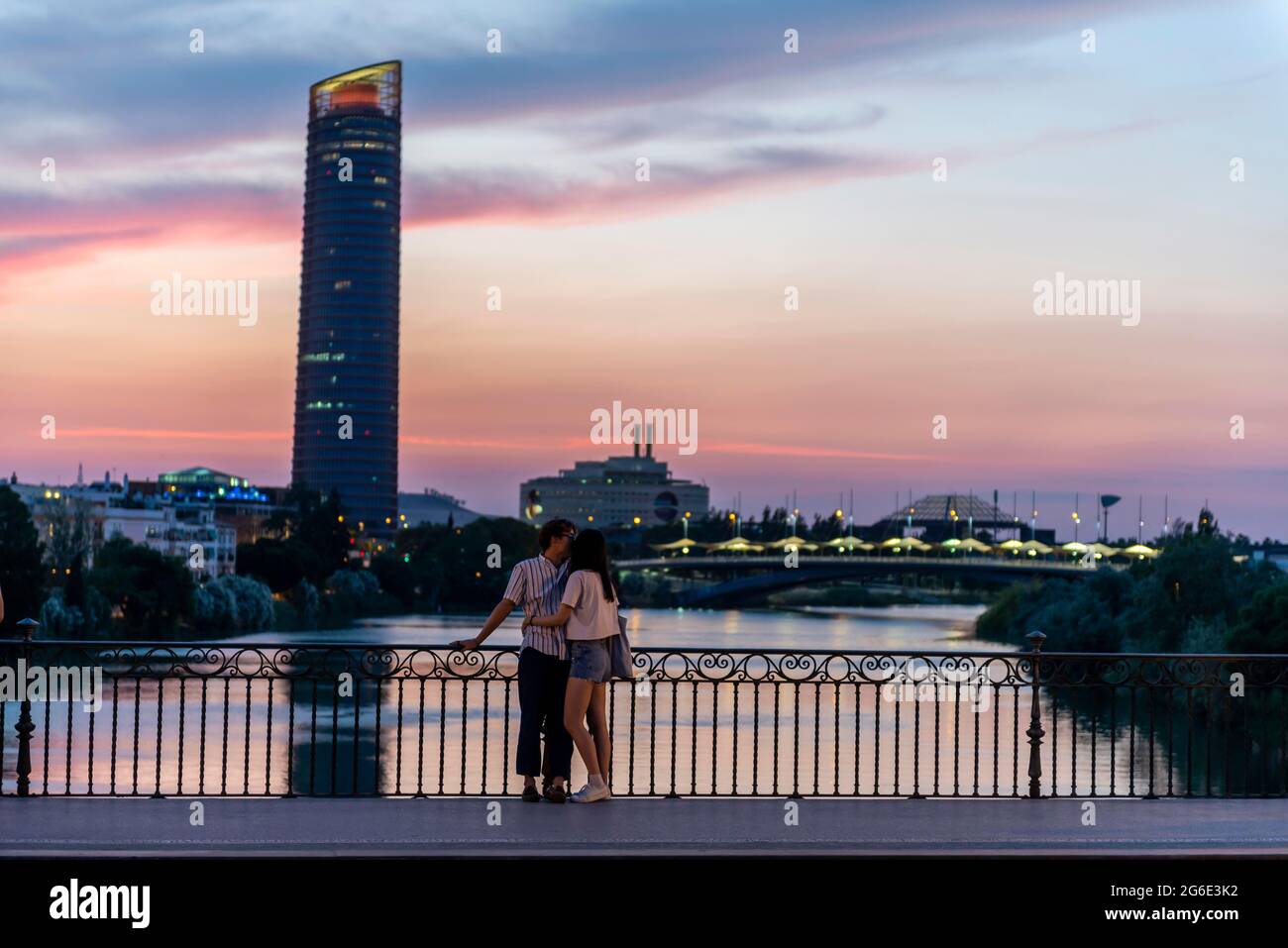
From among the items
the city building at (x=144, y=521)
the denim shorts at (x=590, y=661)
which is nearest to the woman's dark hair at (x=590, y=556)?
the denim shorts at (x=590, y=661)

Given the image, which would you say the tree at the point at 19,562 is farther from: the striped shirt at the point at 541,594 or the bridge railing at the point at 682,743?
the striped shirt at the point at 541,594

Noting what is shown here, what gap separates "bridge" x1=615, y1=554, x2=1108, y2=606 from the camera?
7362 centimetres

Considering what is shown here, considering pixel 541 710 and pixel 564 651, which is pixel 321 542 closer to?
pixel 541 710

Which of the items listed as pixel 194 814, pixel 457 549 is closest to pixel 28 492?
pixel 457 549

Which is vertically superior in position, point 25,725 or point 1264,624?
point 25,725

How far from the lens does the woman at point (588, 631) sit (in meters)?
9.27

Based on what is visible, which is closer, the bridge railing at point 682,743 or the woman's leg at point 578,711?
the woman's leg at point 578,711

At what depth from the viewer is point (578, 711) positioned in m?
9.39

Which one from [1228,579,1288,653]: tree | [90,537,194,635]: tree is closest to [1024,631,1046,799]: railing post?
[1228,579,1288,653]: tree

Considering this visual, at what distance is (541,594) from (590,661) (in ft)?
1.53

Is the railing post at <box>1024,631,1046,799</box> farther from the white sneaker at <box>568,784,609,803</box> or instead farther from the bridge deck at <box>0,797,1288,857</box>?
the white sneaker at <box>568,784,609,803</box>

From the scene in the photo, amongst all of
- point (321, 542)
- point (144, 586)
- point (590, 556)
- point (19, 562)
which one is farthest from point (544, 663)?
point (321, 542)
